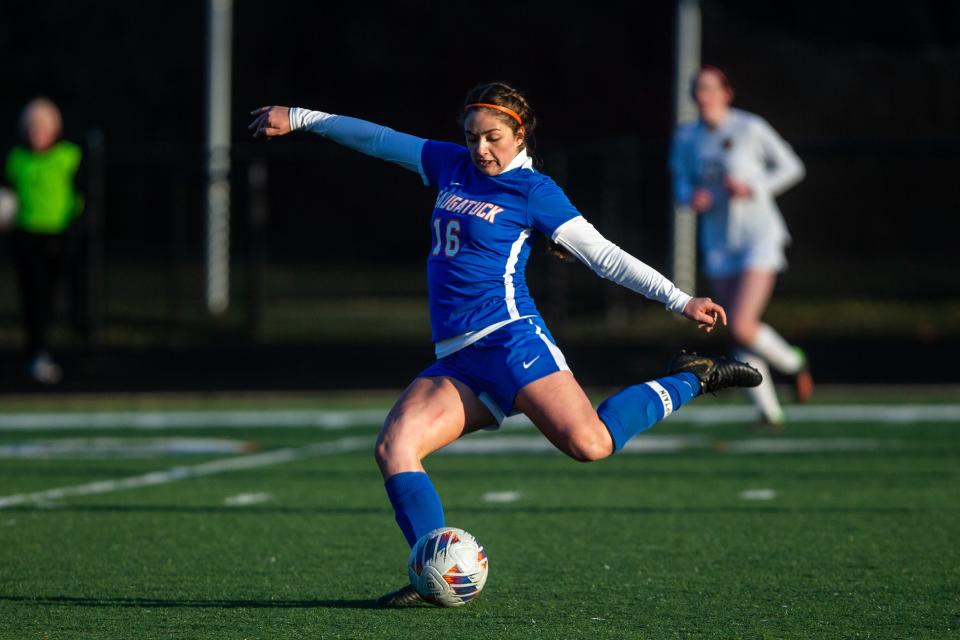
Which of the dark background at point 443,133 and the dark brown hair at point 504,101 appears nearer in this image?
the dark brown hair at point 504,101

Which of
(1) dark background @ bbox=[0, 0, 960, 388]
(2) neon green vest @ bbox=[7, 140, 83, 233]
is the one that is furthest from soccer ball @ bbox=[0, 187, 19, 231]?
(1) dark background @ bbox=[0, 0, 960, 388]

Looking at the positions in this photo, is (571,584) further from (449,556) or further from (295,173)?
(295,173)

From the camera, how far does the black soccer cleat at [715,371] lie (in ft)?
19.9

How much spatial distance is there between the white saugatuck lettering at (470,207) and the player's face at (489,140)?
0.40ft

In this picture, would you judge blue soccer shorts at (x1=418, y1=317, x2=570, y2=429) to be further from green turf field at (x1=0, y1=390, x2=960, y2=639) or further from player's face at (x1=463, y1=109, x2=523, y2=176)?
green turf field at (x1=0, y1=390, x2=960, y2=639)

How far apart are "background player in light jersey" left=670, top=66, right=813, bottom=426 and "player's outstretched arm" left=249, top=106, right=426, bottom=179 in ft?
15.5

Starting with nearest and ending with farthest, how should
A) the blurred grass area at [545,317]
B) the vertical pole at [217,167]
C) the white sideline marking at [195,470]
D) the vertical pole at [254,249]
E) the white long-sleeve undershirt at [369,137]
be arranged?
1. the white long-sleeve undershirt at [369,137]
2. the white sideline marking at [195,470]
3. the blurred grass area at [545,317]
4. the vertical pole at [254,249]
5. the vertical pole at [217,167]

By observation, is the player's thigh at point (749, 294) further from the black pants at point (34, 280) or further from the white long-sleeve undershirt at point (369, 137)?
the black pants at point (34, 280)

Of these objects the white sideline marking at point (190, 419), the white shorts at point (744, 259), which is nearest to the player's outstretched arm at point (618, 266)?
the white shorts at point (744, 259)

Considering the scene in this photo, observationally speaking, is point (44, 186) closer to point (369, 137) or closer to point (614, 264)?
point (369, 137)

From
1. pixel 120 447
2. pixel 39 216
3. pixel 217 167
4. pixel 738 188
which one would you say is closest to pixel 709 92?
pixel 738 188

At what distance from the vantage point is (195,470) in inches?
365

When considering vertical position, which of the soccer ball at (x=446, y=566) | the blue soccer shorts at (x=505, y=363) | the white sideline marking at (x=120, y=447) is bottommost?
the white sideline marking at (x=120, y=447)

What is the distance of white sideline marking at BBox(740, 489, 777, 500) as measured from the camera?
8006mm
